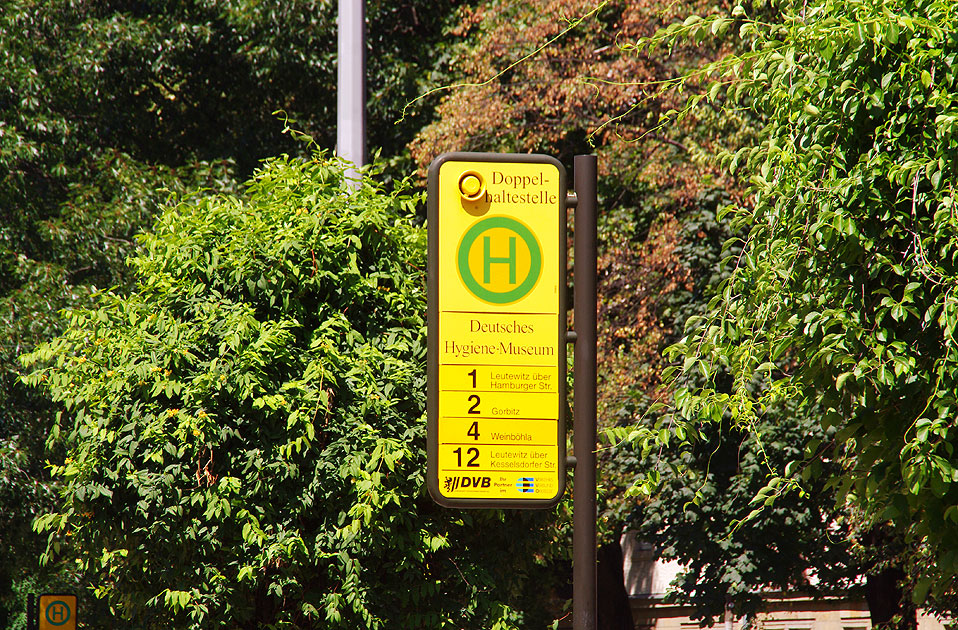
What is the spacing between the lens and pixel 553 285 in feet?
15.8

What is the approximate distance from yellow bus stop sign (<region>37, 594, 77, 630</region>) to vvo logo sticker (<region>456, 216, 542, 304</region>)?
10.6 meters

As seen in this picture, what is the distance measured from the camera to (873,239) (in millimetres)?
5082

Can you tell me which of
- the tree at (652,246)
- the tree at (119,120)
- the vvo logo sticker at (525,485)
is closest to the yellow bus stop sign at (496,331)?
the vvo logo sticker at (525,485)

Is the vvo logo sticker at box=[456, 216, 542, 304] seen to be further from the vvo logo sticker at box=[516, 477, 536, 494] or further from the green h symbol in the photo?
the vvo logo sticker at box=[516, 477, 536, 494]

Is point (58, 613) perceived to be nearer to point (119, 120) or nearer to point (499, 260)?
point (119, 120)

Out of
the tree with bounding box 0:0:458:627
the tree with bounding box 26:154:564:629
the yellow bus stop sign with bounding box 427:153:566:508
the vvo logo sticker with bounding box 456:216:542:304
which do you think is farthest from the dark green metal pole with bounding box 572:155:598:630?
the tree with bounding box 0:0:458:627

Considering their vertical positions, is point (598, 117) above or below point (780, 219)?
above

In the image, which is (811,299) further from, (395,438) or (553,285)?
(395,438)

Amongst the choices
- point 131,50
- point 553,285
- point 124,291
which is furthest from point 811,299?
point 131,50

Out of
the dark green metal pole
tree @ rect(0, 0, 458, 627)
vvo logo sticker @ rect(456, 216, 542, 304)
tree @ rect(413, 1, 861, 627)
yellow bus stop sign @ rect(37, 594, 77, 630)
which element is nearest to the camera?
the dark green metal pole

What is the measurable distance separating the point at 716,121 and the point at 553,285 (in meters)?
11.9

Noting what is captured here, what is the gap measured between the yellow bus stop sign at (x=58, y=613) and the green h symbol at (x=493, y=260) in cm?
1057

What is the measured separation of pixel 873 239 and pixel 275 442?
428 centimetres

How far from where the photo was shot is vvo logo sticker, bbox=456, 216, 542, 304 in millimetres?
4809
